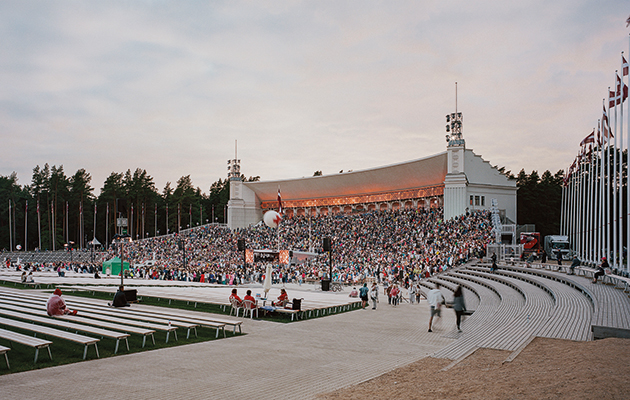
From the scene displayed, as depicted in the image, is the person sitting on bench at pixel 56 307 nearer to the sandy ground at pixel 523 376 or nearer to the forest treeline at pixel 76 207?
the sandy ground at pixel 523 376

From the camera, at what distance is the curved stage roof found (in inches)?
1805

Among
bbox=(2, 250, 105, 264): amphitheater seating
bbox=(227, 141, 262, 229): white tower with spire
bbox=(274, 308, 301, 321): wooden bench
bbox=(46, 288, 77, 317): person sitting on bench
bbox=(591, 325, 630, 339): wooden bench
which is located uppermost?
bbox=(227, 141, 262, 229): white tower with spire

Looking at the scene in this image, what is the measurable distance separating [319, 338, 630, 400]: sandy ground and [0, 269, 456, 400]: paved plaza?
85 centimetres

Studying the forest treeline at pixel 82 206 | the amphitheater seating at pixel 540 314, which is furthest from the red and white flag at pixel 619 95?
the forest treeline at pixel 82 206

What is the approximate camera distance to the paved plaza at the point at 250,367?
6.86m

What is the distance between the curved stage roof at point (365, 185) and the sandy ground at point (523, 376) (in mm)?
36159

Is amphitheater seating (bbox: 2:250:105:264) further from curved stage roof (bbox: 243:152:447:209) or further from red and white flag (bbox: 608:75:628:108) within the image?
red and white flag (bbox: 608:75:628:108)

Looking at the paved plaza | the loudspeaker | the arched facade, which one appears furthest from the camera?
the arched facade

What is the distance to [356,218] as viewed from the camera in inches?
1989

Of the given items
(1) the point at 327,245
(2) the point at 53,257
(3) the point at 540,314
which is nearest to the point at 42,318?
(3) the point at 540,314

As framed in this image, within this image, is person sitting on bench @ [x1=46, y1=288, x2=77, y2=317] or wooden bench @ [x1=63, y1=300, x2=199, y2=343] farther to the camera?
person sitting on bench @ [x1=46, y1=288, x2=77, y2=317]

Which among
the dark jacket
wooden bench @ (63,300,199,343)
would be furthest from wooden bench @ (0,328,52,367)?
the dark jacket

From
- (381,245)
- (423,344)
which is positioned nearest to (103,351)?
(423,344)

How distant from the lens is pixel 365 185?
54.0 meters
